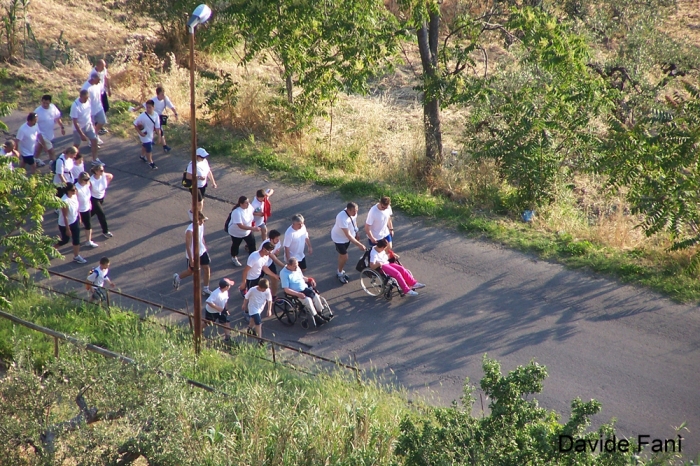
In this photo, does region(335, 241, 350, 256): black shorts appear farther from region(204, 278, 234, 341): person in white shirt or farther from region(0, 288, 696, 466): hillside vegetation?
region(0, 288, 696, 466): hillside vegetation

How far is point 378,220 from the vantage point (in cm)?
1335

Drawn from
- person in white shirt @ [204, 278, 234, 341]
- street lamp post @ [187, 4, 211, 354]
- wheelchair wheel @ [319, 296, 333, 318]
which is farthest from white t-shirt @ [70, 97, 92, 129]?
wheelchair wheel @ [319, 296, 333, 318]

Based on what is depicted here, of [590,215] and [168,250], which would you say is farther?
[590,215]

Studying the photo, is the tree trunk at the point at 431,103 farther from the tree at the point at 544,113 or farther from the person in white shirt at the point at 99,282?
the person in white shirt at the point at 99,282

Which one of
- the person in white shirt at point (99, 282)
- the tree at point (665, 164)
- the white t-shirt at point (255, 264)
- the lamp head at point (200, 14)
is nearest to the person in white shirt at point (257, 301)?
the white t-shirt at point (255, 264)

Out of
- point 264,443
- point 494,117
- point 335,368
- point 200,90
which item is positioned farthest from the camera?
point 200,90

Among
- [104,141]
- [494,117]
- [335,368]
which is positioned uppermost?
[494,117]

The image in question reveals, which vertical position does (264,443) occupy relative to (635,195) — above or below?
below

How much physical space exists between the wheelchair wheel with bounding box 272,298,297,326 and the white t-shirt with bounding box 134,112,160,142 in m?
6.30

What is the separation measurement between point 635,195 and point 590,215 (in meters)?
3.67

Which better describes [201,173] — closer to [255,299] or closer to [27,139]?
[27,139]

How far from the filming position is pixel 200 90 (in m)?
20.8

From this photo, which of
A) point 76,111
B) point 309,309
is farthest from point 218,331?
point 76,111

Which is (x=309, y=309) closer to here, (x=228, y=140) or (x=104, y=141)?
(x=228, y=140)
